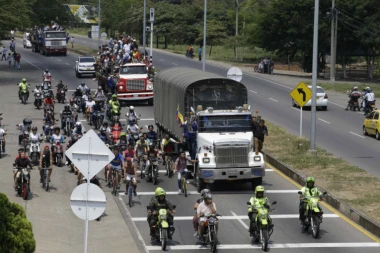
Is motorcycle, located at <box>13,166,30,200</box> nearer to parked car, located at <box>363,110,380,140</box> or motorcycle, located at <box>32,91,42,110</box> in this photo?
parked car, located at <box>363,110,380,140</box>

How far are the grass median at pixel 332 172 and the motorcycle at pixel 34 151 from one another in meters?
8.65

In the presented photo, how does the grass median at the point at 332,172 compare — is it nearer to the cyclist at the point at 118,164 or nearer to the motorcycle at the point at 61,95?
the cyclist at the point at 118,164

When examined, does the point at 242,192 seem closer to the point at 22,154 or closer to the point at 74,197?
the point at 22,154

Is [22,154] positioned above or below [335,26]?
below

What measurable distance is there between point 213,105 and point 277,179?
3284mm

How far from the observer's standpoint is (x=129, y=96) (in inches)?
1930

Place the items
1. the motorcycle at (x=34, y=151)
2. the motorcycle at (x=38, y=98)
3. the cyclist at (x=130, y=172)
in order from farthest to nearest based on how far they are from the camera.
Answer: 1. the motorcycle at (x=38, y=98)
2. the motorcycle at (x=34, y=151)
3. the cyclist at (x=130, y=172)

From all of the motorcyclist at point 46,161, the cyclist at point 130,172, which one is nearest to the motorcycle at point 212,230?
the cyclist at point 130,172

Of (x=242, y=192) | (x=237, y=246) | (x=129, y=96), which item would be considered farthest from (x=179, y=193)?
(x=129, y=96)

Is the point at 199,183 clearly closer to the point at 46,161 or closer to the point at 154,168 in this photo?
the point at 154,168

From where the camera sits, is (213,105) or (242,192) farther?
(213,105)

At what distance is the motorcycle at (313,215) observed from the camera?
2100 centimetres

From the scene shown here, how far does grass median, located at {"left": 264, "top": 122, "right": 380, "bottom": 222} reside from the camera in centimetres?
2439

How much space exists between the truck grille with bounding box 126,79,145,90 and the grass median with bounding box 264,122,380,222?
12.6 meters
